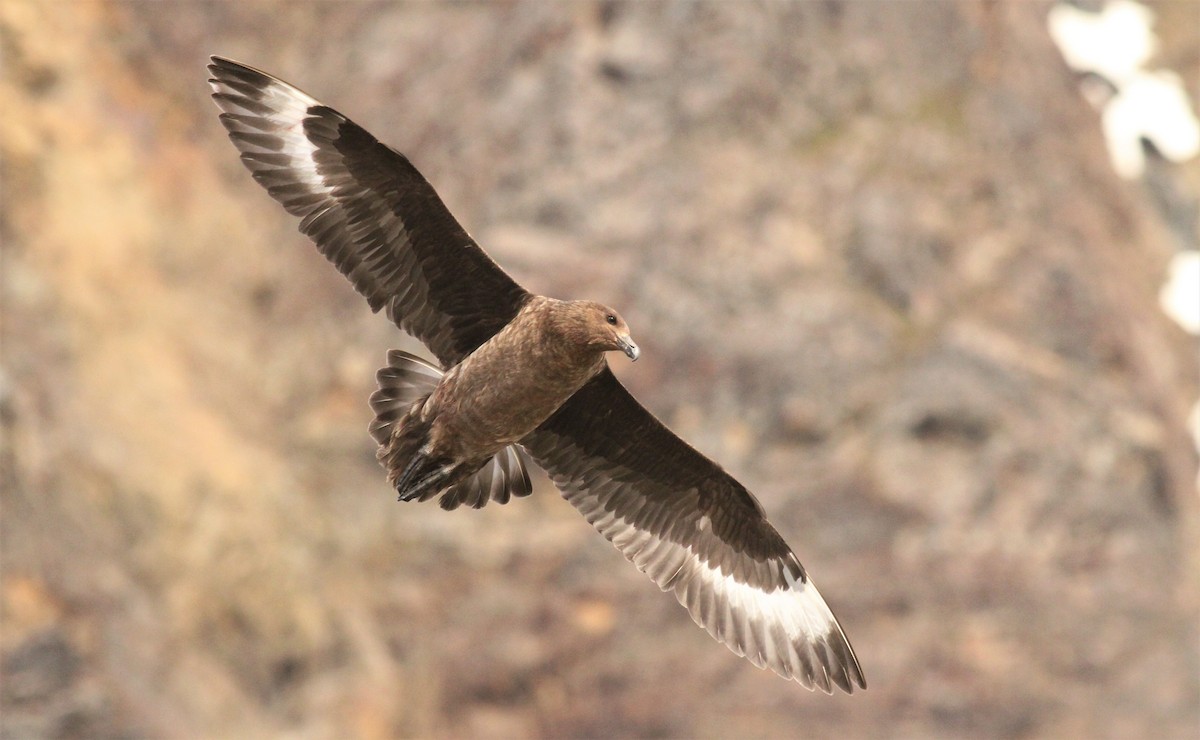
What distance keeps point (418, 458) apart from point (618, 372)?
744 cm

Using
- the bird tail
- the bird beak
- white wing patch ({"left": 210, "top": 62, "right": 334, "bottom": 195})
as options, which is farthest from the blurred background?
the bird beak

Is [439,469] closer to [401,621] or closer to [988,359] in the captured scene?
[401,621]

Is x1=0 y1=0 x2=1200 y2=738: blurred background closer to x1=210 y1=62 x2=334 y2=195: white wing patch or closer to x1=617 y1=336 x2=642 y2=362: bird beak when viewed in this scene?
x1=210 y1=62 x2=334 y2=195: white wing patch

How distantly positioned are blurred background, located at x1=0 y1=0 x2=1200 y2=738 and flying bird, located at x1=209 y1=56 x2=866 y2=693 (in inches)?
245

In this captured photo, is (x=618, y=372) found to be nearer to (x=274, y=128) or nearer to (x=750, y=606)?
(x=750, y=606)

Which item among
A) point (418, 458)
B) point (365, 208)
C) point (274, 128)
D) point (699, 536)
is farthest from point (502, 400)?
point (274, 128)

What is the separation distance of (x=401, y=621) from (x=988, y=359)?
5779mm

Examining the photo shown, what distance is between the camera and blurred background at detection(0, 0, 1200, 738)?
1324cm

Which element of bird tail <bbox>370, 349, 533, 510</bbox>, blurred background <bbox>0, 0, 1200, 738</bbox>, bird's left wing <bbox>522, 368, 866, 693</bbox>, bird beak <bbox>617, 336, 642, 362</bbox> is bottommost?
bird tail <bbox>370, 349, 533, 510</bbox>

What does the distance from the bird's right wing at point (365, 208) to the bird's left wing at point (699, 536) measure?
2.41 feet

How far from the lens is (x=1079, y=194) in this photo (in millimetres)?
16266

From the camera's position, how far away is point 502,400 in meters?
6.48

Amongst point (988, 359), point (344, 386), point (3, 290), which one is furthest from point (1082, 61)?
point (3, 290)

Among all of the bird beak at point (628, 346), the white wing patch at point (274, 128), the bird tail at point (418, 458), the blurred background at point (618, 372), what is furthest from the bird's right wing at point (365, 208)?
the blurred background at point (618, 372)
